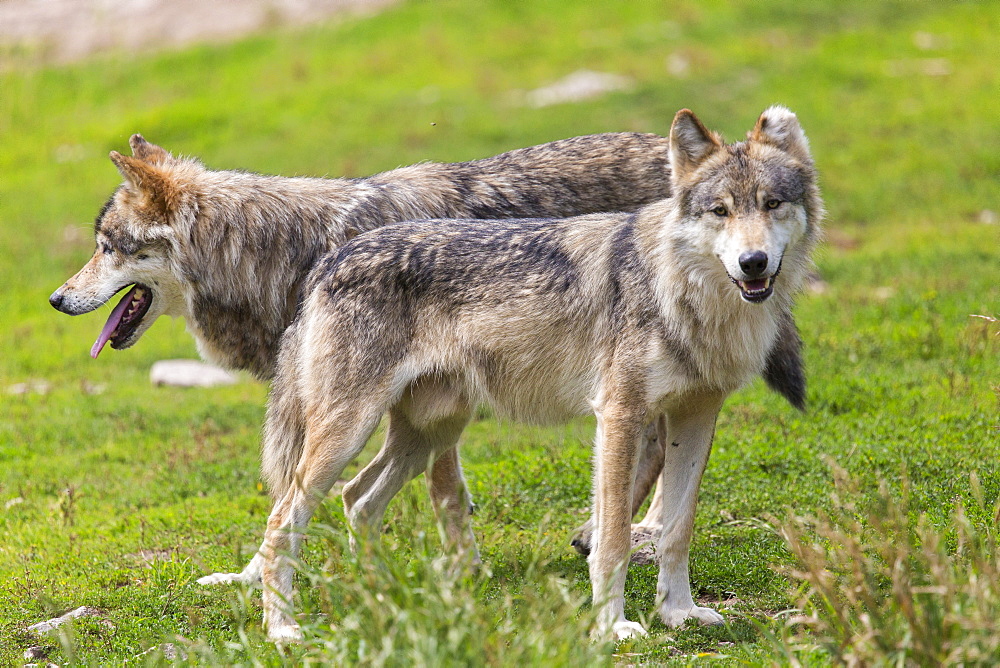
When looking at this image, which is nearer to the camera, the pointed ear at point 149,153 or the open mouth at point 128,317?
the open mouth at point 128,317

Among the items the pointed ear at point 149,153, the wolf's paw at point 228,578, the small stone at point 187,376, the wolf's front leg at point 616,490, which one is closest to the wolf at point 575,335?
the wolf's front leg at point 616,490

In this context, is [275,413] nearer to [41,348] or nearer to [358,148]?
→ [41,348]

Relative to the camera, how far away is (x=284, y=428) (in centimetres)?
561

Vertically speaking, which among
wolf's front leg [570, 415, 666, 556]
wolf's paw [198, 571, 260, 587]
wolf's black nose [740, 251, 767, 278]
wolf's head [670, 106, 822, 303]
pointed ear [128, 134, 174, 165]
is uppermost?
pointed ear [128, 134, 174, 165]

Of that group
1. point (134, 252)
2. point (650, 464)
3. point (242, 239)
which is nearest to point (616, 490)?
point (650, 464)

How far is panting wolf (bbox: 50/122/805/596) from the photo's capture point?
626 centimetres

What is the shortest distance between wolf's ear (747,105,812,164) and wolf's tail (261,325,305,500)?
8.55 feet

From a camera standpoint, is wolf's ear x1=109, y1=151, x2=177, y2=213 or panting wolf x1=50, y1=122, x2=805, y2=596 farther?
panting wolf x1=50, y1=122, x2=805, y2=596

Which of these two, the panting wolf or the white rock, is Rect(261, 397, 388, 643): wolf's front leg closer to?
the panting wolf

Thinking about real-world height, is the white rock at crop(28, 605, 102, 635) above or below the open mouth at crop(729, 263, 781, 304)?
below

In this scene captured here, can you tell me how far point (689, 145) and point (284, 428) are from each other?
2.55m

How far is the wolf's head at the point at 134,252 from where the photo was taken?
623 centimetres

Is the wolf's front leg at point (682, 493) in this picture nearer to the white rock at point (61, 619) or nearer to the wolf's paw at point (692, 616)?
the wolf's paw at point (692, 616)

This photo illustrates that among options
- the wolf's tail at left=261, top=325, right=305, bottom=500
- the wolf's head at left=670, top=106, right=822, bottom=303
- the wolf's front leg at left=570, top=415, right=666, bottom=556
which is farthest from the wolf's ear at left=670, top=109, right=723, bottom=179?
the wolf's tail at left=261, top=325, right=305, bottom=500
